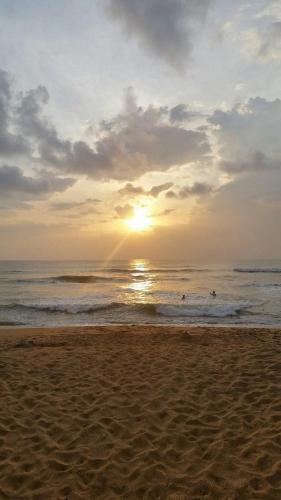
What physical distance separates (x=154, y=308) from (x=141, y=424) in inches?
609

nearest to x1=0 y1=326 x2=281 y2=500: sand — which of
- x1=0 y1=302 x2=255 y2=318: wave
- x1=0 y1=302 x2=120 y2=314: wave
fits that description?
x1=0 y1=302 x2=255 y2=318: wave

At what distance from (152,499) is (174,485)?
314 mm

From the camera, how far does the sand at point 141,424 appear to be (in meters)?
3.74

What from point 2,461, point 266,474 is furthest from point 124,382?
point 266,474

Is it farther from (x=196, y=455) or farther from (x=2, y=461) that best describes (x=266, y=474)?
(x=2, y=461)

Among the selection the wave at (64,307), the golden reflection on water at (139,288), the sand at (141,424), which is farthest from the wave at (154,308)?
the sand at (141,424)

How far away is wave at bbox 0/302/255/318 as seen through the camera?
18.7 metres

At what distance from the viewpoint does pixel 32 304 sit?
865 inches

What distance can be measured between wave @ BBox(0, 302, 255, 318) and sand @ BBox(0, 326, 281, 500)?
9.28m

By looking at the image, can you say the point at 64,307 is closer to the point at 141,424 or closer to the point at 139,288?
the point at 139,288

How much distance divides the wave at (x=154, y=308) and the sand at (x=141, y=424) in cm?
928

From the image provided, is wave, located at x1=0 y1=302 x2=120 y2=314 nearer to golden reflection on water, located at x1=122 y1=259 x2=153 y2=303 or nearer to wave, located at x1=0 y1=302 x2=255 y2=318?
wave, located at x1=0 y1=302 x2=255 y2=318

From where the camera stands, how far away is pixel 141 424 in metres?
5.07

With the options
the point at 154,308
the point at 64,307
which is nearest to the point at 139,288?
the point at 154,308
